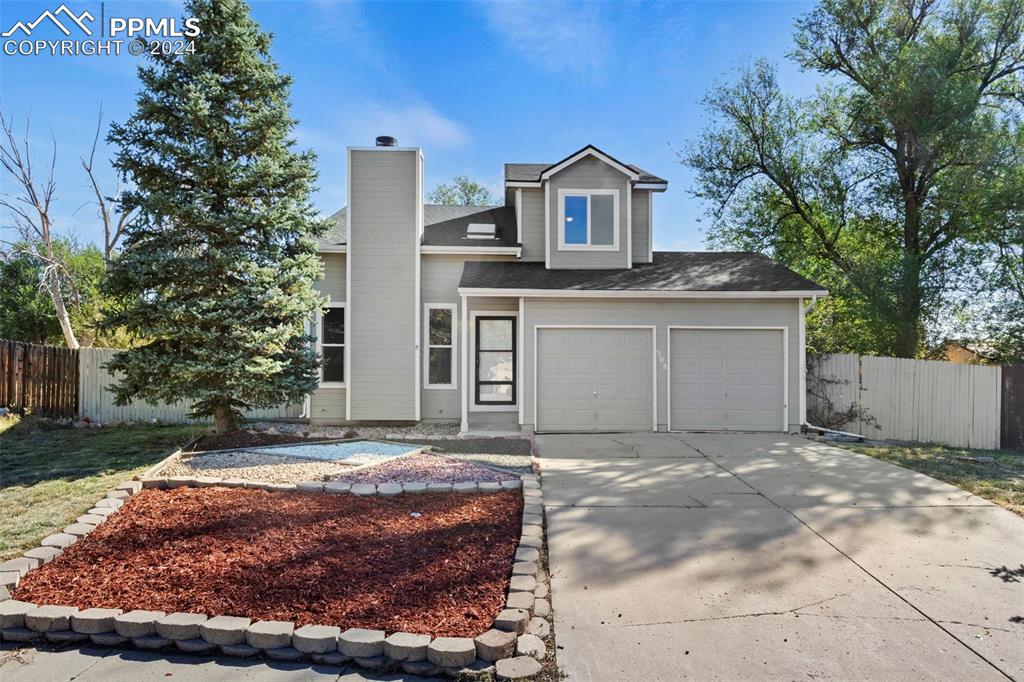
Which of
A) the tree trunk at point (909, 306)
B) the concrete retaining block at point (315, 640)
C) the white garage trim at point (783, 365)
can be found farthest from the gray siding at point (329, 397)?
the tree trunk at point (909, 306)

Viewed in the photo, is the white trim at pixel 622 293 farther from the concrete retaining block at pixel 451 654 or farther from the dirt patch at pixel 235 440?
the concrete retaining block at pixel 451 654

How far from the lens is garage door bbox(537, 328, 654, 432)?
10.7 m

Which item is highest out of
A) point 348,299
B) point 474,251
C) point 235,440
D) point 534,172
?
point 534,172

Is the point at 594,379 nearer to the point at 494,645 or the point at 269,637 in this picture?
the point at 494,645

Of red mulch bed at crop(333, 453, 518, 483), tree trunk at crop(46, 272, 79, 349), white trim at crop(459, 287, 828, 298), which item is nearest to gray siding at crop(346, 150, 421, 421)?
white trim at crop(459, 287, 828, 298)

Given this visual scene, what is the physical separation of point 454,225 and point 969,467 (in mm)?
10926

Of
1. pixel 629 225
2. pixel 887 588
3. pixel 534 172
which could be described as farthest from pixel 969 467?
pixel 534 172

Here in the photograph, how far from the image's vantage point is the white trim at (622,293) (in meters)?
10.4

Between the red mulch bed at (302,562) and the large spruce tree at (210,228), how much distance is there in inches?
116

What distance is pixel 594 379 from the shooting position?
10.7 meters

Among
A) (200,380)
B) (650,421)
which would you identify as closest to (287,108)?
(200,380)

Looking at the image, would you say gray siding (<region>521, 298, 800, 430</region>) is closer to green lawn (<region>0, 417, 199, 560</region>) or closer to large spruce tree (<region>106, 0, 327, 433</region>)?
large spruce tree (<region>106, 0, 327, 433</region>)

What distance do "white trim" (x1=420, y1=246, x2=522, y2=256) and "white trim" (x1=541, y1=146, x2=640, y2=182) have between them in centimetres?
173

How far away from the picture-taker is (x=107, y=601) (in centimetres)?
344
